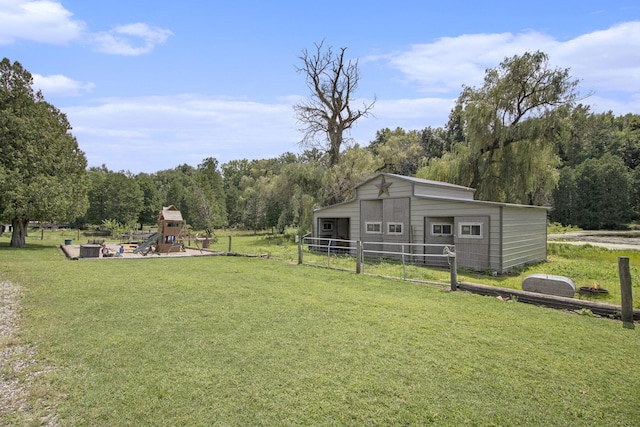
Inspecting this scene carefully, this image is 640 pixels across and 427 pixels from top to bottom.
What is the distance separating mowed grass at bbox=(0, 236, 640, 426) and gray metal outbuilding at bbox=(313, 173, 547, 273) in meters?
6.41

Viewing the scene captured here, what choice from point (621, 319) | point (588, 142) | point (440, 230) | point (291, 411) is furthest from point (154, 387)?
point (588, 142)

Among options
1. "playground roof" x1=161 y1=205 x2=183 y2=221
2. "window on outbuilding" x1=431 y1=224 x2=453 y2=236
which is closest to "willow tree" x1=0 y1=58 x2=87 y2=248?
"playground roof" x1=161 y1=205 x2=183 y2=221

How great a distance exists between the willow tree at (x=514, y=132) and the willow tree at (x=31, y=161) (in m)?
23.5

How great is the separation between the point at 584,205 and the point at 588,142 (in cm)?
1593

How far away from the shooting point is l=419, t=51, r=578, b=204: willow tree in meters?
21.9

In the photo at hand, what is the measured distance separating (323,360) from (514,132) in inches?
862

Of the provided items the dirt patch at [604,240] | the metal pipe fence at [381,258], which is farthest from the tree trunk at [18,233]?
the dirt patch at [604,240]

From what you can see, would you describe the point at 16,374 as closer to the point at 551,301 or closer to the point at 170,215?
the point at 551,301

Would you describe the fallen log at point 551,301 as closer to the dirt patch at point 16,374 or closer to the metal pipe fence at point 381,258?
the metal pipe fence at point 381,258

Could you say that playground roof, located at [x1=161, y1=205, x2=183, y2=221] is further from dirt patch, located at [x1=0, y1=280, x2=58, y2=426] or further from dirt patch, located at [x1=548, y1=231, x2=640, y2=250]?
dirt patch, located at [x1=548, y1=231, x2=640, y2=250]

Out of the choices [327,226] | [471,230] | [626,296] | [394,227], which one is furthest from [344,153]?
[626,296]

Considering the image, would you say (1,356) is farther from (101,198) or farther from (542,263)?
(101,198)

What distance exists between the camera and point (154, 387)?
4023 mm

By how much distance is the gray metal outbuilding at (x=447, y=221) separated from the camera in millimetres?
14164
